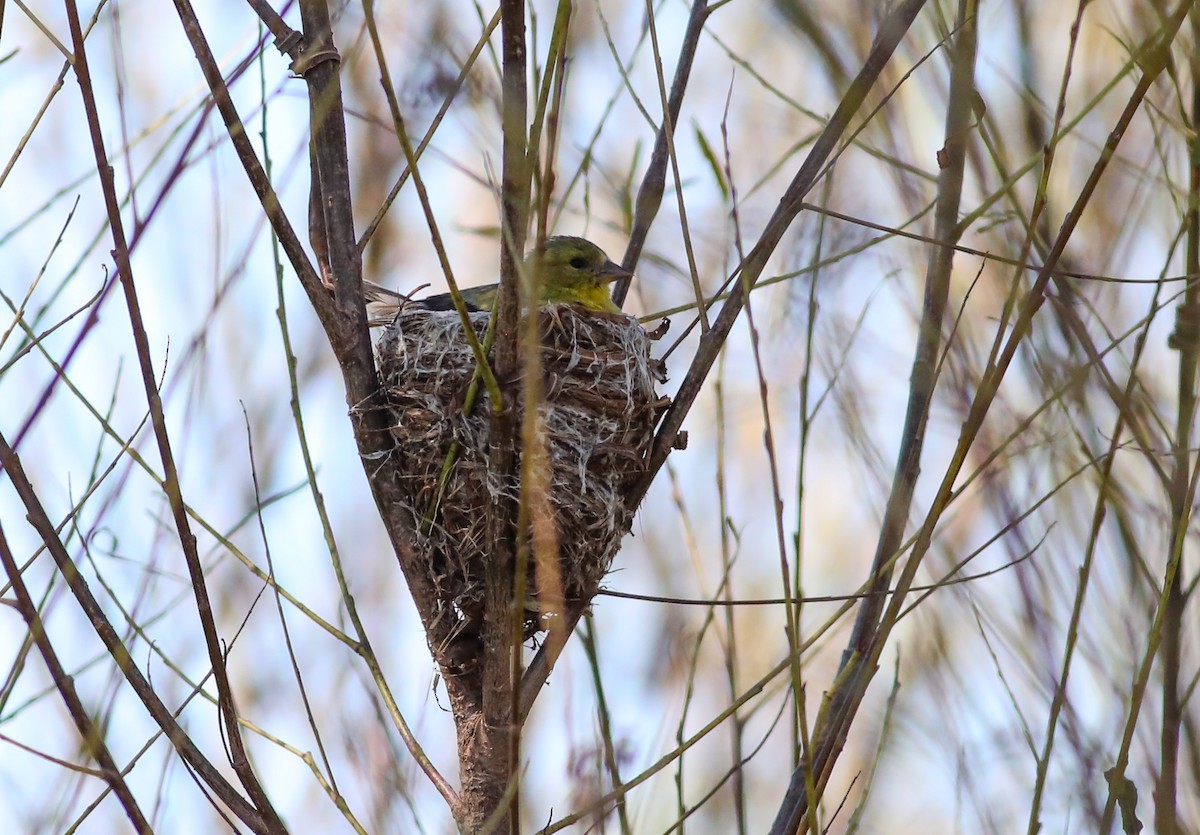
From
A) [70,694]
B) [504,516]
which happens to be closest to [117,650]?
[70,694]

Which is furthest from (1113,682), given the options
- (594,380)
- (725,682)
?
(725,682)

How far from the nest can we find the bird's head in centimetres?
111

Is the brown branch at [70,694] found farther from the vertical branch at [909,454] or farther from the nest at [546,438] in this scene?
the vertical branch at [909,454]

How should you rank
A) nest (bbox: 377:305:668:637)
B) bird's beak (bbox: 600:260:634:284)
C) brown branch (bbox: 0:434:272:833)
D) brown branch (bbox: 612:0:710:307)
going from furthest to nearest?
bird's beak (bbox: 600:260:634:284) < brown branch (bbox: 612:0:710:307) < nest (bbox: 377:305:668:637) < brown branch (bbox: 0:434:272:833)

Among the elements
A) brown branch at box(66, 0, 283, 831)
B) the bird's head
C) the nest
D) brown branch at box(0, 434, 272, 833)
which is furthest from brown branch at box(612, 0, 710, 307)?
brown branch at box(0, 434, 272, 833)

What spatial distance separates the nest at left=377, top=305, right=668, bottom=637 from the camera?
3635 mm

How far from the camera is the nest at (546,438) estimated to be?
363 cm

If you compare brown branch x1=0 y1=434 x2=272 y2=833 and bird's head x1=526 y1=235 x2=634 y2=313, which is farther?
bird's head x1=526 y1=235 x2=634 y2=313

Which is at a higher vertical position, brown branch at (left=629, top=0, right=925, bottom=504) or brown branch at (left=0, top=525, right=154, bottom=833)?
brown branch at (left=629, top=0, right=925, bottom=504)

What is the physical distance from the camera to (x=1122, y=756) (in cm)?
248

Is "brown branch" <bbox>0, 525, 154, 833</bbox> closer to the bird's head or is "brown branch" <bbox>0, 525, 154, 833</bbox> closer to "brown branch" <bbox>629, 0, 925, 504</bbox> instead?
"brown branch" <bbox>629, 0, 925, 504</bbox>

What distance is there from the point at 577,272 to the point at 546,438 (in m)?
1.86

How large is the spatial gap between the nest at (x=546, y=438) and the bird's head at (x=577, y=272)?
111 cm

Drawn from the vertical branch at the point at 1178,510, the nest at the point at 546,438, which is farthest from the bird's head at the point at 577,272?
the vertical branch at the point at 1178,510
